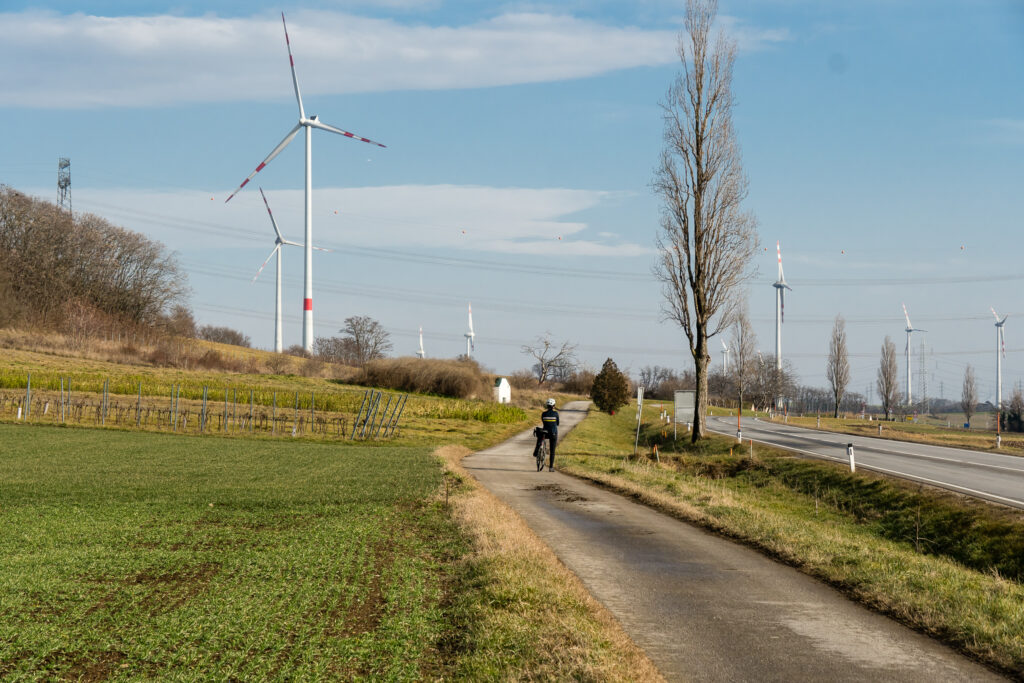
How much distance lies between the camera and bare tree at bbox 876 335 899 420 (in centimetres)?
11444

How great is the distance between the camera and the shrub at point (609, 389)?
83.2m

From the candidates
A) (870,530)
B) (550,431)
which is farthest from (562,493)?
(870,530)

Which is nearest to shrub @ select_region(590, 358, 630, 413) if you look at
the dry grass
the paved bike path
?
the paved bike path

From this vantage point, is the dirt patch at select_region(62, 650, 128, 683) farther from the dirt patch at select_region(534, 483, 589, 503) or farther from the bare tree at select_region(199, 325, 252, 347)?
the bare tree at select_region(199, 325, 252, 347)

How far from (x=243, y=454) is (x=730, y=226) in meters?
22.9

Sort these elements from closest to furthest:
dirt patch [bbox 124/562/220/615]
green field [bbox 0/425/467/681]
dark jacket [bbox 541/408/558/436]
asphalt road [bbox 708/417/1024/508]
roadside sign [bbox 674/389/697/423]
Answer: green field [bbox 0/425/467/681], dirt patch [bbox 124/562/220/615], asphalt road [bbox 708/417/1024/508], dark jacket [bbox 541/408/558/436], roadside sign [bbox 674/389/697/423]

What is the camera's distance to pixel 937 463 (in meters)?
27.9

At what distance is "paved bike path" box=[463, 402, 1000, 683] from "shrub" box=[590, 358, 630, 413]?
6680 cm

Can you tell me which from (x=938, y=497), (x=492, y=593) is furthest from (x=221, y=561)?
(x=938, y=497)

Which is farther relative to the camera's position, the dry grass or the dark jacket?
the dark jacket

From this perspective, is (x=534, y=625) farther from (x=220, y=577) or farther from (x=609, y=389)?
(x=609, y=389)

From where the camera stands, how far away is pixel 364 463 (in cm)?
2880

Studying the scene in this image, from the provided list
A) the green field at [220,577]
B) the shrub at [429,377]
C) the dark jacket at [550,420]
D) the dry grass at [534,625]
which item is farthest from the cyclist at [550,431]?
the shrub at [429,377]

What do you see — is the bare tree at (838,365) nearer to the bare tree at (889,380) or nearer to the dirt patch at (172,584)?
the bare tree at (889,380)
